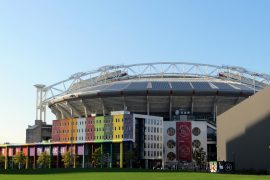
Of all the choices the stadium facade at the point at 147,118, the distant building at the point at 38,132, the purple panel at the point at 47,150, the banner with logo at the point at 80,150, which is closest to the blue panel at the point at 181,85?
the stadium facade at the point at 147,118

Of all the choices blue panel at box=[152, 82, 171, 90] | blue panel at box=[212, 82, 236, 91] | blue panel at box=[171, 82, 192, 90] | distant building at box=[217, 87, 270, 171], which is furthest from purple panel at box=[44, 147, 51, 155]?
distant building at box=[217, 87, 270, 171]

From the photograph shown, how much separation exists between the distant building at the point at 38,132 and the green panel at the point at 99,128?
129 ft

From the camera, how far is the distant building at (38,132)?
173500 millimetres

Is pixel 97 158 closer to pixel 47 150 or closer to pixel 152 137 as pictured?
pixel 152 137

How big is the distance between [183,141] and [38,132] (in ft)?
204

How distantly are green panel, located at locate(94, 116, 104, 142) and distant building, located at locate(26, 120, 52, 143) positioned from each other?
39.2 metres

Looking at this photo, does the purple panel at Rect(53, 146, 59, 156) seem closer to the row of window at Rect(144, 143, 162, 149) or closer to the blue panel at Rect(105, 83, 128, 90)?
the blue panel at Rect(105, 83, 128, 90)

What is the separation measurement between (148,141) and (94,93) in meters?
23.4

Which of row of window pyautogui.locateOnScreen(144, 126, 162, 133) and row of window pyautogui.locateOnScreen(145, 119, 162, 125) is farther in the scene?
row of window pyautogui.locateOnScreen(145, 119, 162, 125)

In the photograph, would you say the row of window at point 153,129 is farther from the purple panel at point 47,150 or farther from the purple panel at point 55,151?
the purple panel at point 47,150

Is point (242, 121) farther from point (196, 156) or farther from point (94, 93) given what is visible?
point (94, 93)

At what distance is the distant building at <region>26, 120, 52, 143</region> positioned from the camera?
17350 centimetres

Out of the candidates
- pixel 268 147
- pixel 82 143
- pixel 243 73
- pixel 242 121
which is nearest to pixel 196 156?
pixel 82 143

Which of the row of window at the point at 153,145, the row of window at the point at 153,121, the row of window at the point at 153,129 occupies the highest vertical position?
the row of window at the point at 153,121
